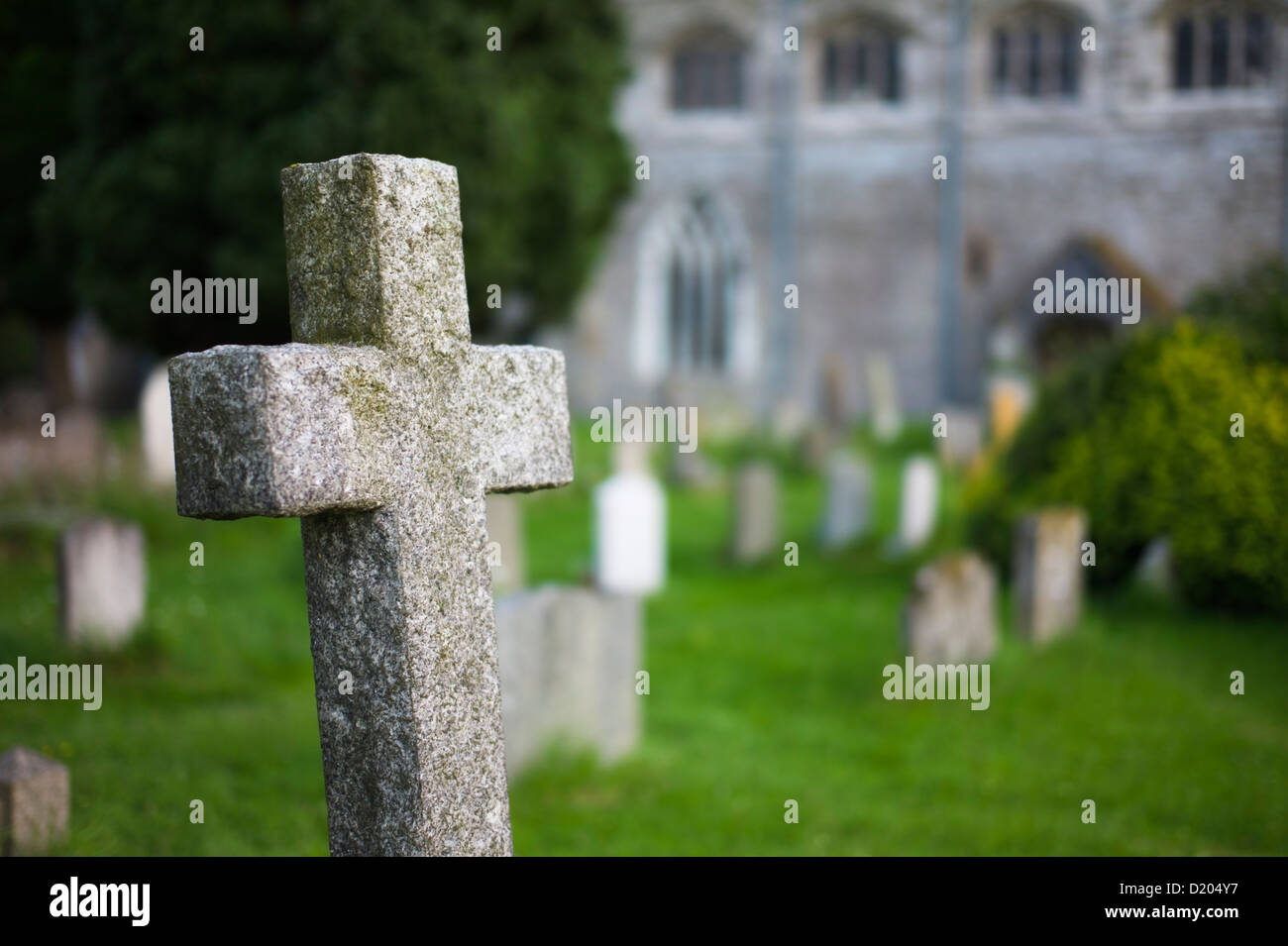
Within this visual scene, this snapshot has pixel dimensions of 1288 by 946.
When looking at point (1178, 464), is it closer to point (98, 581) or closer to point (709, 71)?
point (98, 581)

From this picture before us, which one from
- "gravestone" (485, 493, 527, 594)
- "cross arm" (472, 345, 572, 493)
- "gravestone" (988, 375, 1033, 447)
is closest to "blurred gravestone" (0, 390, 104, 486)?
"gravestone" (485, 493, 527, 594)

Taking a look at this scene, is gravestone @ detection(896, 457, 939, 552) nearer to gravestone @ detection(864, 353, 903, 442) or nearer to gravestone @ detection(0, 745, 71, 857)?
gravestone @ detection(0, 745, 71, 857)

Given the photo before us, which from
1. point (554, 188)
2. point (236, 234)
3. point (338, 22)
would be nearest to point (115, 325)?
point (236, 234)

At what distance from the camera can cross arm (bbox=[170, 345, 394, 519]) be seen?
90.1 inches

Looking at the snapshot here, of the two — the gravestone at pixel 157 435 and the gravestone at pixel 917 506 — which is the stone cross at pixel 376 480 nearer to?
the gravestone at pixel 917 506

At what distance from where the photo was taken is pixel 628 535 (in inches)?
373


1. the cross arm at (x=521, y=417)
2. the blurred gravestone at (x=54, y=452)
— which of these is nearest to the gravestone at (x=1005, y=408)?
the blurred gravestone at (x=54, y=452)

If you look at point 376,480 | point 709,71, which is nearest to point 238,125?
point 376,480

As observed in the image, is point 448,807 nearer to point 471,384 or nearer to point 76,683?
point 471,384

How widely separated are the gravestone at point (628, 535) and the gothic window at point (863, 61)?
50.8 ft

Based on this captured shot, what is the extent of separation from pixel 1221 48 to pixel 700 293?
32.6 ft

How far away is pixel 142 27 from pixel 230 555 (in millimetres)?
4830

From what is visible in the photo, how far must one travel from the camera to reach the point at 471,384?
2.70 metres

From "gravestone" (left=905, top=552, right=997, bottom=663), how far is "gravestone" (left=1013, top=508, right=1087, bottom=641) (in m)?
0.56
